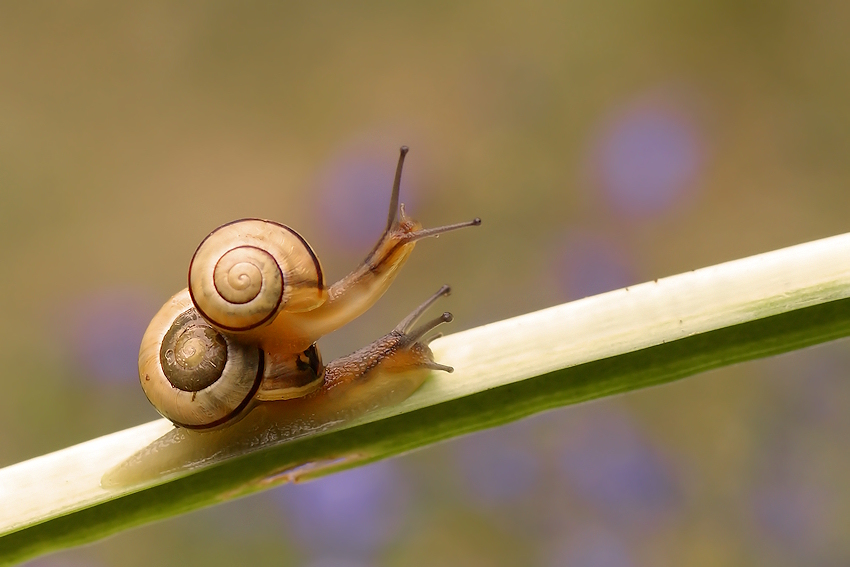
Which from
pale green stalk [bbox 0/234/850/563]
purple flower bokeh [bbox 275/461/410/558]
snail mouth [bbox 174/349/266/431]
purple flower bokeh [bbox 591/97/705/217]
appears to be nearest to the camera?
pale green stalk [bbox 0/234/850/563]

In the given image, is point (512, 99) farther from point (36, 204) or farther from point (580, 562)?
point (36, 204)

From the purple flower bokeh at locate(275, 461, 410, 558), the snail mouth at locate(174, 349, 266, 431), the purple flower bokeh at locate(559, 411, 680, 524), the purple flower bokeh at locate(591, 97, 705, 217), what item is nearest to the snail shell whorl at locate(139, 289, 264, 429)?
the snail mouth at locate(174, 349, 266, 431)

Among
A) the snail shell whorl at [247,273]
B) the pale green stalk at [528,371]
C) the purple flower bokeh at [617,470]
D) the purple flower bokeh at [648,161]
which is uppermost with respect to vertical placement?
the purple flower bokeh at [648,161]

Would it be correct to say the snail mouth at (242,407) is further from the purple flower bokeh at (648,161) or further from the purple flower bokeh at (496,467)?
the purple flower bokeh at (648,161)

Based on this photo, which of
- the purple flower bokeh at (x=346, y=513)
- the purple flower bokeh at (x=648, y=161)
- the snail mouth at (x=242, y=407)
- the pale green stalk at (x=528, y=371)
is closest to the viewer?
the pale green stalk at (x=528, y=371)

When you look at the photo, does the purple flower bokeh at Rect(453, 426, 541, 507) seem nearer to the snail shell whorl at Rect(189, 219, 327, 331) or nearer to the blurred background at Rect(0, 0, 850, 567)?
the blurred background at Rect(0, 0, 850, 567)

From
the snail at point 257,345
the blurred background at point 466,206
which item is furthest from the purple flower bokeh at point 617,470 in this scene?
the snail at point 257,345
